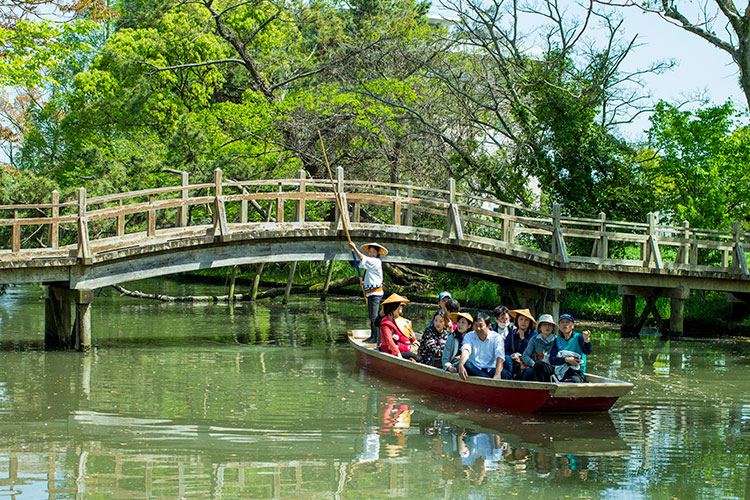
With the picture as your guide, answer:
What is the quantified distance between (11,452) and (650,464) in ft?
22.4

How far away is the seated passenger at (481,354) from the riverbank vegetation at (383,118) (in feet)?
42.6

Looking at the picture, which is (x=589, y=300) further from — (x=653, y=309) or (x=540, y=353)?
(x=540, y=353)

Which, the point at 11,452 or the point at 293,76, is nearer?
the point at 11,452

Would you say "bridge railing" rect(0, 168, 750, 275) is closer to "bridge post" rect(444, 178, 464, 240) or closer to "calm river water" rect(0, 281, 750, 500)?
"bridge post" rect(444, 178, 464, 240)

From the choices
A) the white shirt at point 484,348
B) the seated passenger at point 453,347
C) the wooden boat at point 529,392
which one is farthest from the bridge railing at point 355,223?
the white shirt at point 484,348

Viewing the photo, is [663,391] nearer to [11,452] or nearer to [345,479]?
[345,479]

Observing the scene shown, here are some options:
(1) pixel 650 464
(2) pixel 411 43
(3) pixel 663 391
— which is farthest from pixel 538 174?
(1) pixel 650 464

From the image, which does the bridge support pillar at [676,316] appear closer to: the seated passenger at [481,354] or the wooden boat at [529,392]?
the wooden boat at [529,392]

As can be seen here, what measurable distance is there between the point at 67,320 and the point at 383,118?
45.0 ft

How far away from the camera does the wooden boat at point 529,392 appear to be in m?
11.9

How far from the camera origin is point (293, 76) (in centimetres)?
3175

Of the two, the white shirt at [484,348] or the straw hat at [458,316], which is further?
the straw hat at [458,316]

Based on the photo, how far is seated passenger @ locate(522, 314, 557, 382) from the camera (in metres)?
12.2

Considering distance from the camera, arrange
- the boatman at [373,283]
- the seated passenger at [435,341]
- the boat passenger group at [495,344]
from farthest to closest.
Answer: the boatman at [373,283] → the seated passenger at [435,341] → the boat passenger group at [495,344]
